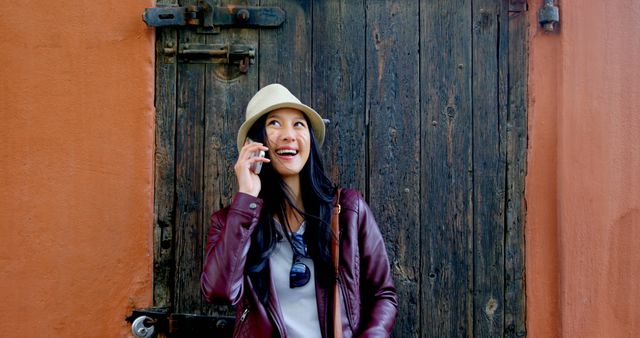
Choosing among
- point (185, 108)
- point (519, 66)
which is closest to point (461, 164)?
point (519, 66)

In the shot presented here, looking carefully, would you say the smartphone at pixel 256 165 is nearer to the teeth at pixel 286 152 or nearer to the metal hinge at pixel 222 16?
the teeth at pixel 286 152

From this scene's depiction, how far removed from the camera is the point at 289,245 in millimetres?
1944

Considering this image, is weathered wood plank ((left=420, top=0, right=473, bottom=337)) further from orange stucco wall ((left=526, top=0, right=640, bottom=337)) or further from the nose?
the nose

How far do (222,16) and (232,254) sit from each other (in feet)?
3.52

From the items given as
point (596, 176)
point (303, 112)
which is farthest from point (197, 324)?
point (596, 176)

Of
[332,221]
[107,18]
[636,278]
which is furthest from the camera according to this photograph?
[107,18]

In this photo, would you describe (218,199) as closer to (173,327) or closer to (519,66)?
(173,327)

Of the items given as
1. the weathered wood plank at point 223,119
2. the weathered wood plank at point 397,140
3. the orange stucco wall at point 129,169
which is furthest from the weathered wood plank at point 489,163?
the weathered wood plank at point 223,119

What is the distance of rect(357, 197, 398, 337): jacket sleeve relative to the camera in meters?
1.92

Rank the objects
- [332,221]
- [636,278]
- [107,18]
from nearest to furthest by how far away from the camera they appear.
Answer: [332,221] → [636,278] → [107,18]

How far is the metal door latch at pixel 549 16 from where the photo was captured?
7.32 ft

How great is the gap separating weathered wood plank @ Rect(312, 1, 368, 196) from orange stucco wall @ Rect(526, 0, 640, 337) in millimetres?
774

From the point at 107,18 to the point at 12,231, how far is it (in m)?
0.92

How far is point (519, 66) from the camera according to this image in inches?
91.5
